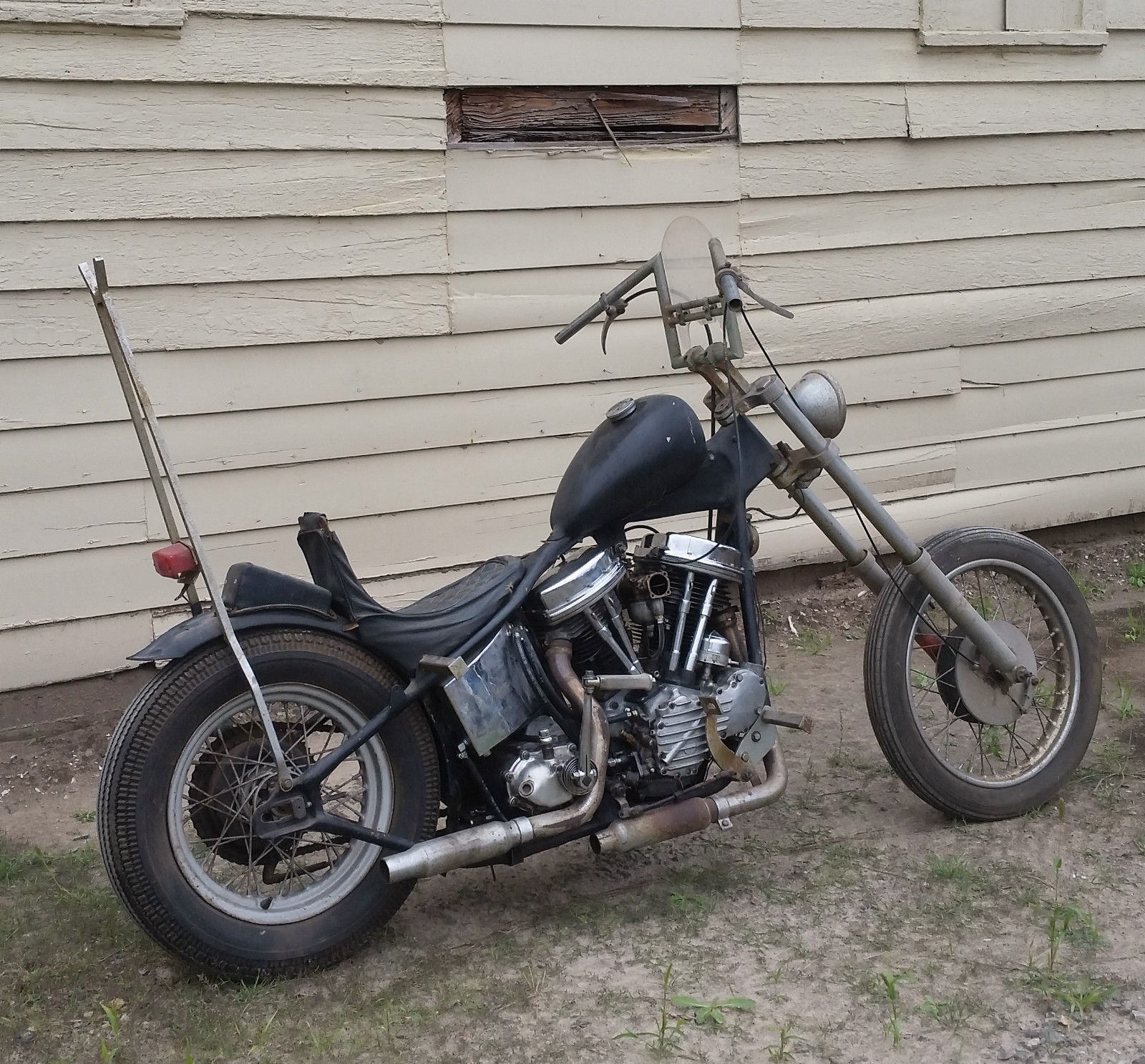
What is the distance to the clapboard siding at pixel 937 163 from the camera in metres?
5.02

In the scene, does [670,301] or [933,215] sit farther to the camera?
[933,215]

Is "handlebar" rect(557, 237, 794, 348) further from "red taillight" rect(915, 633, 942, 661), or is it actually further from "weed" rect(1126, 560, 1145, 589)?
"weed" rect(1126, 560, 1145, 589)

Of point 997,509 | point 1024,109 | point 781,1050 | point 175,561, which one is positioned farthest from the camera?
point 997,509

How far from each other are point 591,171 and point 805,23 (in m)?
1.12

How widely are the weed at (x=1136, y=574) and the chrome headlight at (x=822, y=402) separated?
3.30m

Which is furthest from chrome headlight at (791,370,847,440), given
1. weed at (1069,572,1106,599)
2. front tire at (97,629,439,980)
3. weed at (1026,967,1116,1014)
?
weed at (1069,572,1106,599)

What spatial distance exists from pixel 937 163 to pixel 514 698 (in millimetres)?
3577

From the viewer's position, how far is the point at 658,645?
120 inches

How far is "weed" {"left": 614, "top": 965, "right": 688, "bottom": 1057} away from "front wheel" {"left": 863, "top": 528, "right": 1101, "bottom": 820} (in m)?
1.02

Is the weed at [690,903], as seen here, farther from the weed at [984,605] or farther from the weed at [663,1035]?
the weed at [984,605]

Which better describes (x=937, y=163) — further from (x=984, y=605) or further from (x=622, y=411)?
(x=622, y=411)

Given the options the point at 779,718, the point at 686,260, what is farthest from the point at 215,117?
the point at 779,718

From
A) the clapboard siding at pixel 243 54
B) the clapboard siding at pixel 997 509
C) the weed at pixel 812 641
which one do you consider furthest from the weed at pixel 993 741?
the clapboard siding at pixel 243 54

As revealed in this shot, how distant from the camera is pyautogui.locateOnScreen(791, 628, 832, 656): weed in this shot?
5.09m
